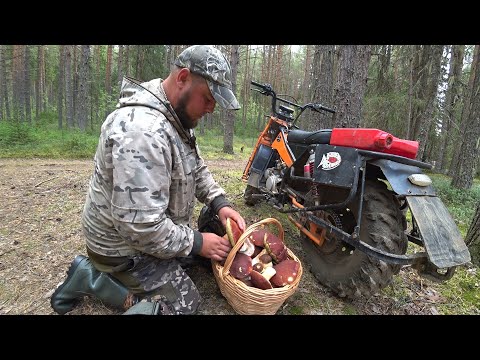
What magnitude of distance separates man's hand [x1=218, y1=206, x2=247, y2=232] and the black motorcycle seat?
1149 millimetres

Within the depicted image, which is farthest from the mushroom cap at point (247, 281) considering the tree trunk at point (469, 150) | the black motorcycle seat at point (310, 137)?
the tree trunk at point (469, 150)

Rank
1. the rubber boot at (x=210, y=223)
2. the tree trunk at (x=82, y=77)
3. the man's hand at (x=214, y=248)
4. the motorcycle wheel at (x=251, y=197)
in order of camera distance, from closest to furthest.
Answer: the man's hand at (x=214, y=248) < the rubber boot at (x=210, y=223) < the motorcycle wheel at (x=251, y=197) < the tree trunk at (x=82, y=77)

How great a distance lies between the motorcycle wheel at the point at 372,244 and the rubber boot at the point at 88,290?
165 centimetres

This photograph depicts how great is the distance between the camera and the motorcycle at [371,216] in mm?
1933

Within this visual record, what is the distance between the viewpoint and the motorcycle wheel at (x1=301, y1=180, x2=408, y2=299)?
210 cm

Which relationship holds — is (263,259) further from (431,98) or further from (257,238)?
(431,98)

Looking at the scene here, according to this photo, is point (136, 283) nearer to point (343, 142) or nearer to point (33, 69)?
point (343, 142)

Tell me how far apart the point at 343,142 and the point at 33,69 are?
1204 inches

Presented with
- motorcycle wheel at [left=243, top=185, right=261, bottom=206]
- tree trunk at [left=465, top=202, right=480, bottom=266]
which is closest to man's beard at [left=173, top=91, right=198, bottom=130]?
motorcycle wheel at [left=243, top=185, right=261, bottom=206]

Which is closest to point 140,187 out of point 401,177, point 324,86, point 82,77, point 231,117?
point 401,177

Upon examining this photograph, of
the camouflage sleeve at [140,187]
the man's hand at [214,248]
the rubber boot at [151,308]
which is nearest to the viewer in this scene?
the camouflage sleeve at [140,187]

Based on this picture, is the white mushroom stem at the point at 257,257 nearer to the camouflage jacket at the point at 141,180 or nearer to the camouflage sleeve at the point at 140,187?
the camouflage jacket at the point at 141,180

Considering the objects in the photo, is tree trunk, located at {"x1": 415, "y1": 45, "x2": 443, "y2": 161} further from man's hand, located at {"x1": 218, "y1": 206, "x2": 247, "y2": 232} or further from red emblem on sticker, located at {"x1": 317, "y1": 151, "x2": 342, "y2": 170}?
man's hand, located at {"x1": 218, "y1": 206, "x2": 247, "y2": 232}

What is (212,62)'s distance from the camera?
70.8 inches
